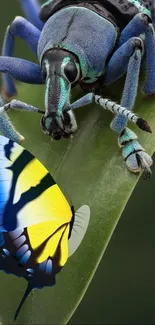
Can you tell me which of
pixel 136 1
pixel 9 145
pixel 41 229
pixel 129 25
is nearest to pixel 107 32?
pixel 129 25

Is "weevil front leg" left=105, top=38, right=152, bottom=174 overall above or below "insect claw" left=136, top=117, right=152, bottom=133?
below

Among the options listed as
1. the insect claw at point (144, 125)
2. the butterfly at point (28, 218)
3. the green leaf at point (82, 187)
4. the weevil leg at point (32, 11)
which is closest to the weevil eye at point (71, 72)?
the green leaf at point (82, 187)

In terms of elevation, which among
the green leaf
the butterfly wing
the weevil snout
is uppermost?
the butterfly wing

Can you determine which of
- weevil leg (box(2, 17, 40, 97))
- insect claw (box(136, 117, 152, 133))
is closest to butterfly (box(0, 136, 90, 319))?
insect claw (box(136, 117, 152, 133))

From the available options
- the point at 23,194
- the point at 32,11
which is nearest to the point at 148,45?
the point at 32,11

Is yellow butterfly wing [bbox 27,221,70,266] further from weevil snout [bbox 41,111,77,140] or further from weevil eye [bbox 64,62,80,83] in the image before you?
weevil eye [bbox 64,62,80,83]

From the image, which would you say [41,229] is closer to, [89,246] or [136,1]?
[89,246]
